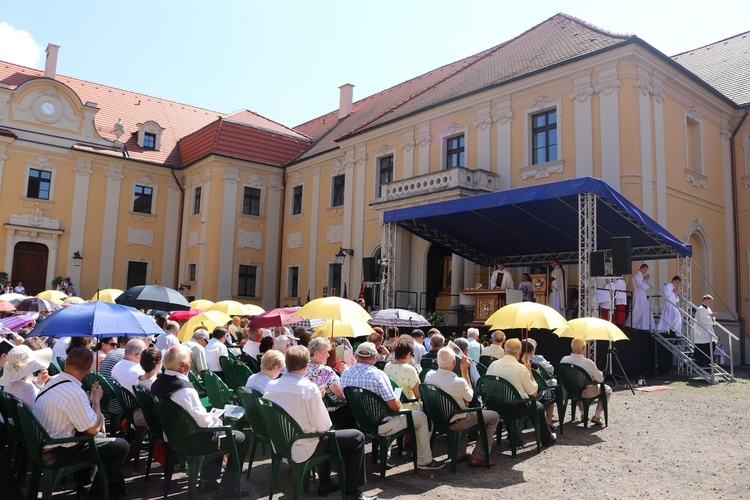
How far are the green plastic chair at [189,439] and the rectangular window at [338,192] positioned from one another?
21088 mm

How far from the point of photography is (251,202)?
28.9 meters

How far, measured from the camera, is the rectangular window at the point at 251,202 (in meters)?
28.6

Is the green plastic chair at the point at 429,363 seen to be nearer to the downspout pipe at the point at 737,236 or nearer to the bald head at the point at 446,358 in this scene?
the bald head at the point at 446,358

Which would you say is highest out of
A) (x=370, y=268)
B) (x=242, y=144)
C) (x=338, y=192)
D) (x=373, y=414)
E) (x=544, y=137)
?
(x=242, y=144)

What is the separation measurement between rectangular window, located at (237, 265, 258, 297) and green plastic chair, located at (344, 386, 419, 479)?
22831 mm

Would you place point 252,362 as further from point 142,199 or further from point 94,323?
point 142,199

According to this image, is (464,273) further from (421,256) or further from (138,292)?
(138,292)

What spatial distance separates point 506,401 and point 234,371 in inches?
138

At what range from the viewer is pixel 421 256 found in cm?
2159

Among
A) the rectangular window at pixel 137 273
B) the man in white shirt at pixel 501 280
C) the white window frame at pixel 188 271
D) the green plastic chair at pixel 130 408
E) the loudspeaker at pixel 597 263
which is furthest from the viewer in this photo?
the rectangular window at pixel 137 273

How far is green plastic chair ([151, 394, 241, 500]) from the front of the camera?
4.89 meters

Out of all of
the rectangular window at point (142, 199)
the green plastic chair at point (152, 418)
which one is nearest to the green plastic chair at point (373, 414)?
the green plastic chair at point (152, 418)

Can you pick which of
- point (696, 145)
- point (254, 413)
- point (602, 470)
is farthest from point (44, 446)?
point (696, 145)

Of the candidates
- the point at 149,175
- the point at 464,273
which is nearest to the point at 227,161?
the point at 149,175
